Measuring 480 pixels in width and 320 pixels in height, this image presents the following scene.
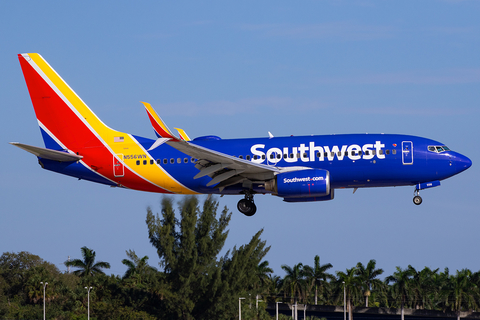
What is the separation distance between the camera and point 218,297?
88000 mm

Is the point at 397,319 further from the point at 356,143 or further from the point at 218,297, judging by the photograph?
the point at 356,143

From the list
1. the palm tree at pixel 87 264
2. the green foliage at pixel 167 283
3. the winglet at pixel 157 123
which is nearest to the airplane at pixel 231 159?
the winglet at pixel 157 123

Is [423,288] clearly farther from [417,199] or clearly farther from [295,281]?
[417,199]

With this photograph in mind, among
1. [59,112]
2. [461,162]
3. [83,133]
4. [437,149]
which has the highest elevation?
[59,112]

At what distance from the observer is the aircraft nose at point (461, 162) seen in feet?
145

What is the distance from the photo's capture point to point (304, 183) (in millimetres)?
43219

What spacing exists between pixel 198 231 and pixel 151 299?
1163cm

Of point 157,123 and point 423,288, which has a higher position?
point 157,123

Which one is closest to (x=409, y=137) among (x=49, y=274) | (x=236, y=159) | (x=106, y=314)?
(x=236, y=159)

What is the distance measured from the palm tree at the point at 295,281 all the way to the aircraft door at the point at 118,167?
94666 mm

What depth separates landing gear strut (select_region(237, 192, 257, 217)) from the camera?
4669cm

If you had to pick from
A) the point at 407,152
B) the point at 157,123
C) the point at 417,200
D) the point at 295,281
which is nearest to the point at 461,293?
the point at 295,281

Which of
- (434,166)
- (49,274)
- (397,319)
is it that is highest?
(434,166)

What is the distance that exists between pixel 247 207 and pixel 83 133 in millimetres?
13125
